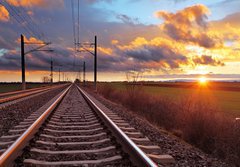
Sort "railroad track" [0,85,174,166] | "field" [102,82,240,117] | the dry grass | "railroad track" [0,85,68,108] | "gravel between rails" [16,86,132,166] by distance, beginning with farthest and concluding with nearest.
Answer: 1. "railroad track" [0,85,68,108]
2. "field" [102,82,240,117]
3. the dry grass
4. "gravel between rails" [16,86,132,166]
5. "railroad track" [0,85,174,166]

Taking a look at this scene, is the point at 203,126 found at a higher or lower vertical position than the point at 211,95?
higher

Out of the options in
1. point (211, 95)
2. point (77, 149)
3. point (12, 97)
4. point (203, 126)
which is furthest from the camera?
point (211, 95)

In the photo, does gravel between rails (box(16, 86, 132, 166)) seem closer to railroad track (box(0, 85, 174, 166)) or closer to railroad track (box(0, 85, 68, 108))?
railroad track (box(0, 85, 174, 166))

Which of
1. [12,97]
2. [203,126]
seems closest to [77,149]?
[203,126]

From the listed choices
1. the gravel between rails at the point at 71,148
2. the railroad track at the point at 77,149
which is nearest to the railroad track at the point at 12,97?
the gravel between rails at the point at 71,148

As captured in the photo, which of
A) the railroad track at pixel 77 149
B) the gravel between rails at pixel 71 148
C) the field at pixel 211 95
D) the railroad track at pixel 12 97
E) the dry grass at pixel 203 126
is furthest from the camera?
the railroad track at pixel 12 97

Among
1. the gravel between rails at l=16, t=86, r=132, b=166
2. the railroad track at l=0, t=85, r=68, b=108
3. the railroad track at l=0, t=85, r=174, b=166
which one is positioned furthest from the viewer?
the railroad track at l=0, t=85, r=68, b=108

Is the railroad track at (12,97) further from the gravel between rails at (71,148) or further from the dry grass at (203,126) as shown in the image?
the gravel between rails at (71,148)

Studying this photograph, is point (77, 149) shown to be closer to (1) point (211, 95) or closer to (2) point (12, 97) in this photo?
(2) point (12, 97)

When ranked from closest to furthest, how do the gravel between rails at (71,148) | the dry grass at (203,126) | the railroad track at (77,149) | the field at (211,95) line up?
the railroad track at (77,149)
the gravel between rails at (71,148)
the dry grass at (203,126)
the field at (211,95)

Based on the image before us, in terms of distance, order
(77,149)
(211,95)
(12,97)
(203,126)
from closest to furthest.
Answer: (77,149), (203,126), (12,97), (211,95)

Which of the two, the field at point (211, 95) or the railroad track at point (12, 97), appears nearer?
the field at point (211, 95)

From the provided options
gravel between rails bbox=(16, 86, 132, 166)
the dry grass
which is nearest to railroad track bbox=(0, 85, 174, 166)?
gravel between rails bbox=(16, 86, 132, 166)

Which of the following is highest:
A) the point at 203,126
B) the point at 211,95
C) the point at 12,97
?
the point at 12,97
